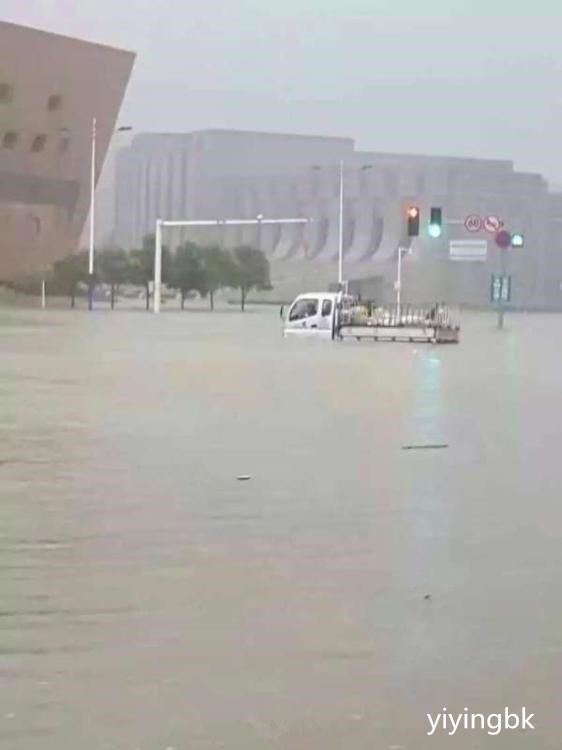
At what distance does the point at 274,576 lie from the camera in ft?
21.5

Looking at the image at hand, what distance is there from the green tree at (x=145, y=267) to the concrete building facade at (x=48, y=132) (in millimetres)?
3354

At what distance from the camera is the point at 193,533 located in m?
7.67

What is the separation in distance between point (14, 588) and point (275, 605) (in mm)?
1193

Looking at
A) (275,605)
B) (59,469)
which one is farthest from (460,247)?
(275,605)

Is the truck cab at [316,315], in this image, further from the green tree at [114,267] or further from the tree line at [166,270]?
the green tree at [114,267]

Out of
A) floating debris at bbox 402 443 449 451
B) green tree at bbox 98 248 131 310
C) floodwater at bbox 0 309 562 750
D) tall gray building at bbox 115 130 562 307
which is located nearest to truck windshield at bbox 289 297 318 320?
floodwater at bbox 0 309 562 750

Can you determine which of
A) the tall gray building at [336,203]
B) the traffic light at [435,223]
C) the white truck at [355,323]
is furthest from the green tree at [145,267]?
the white truck at [355,323]

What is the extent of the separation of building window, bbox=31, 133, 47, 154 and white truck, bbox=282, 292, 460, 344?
Result: 3591 centimetres

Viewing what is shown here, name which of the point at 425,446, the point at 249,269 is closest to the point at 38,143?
the point at 249,269

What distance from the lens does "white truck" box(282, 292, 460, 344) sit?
38688 mm

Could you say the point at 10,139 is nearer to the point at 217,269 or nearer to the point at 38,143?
the point at 38,143

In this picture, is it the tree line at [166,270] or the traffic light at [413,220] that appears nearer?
the traffic light at [413,220]

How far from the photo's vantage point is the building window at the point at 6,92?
70.7 meters

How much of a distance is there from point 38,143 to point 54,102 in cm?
238
